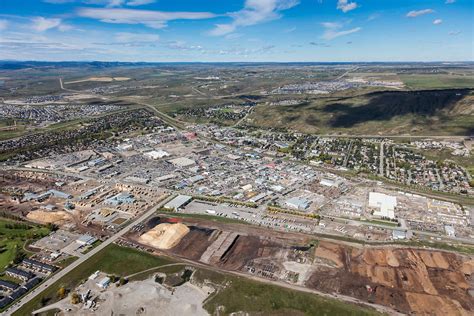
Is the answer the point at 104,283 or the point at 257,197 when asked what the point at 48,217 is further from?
the point at 257,197

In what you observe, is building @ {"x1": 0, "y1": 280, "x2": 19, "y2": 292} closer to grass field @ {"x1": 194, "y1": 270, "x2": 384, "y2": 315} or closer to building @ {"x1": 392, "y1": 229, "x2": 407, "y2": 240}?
grass field @ {"x1": 194, "y1": 270, "x2": 384, "y2": 315}

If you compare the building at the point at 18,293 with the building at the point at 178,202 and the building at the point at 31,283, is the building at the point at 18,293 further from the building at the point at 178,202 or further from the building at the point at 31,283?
the building at the point at 178,202

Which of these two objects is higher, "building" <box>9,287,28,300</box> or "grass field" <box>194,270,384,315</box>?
"building" <box>9,287,28,300</box>

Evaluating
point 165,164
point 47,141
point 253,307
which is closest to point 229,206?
point 253,307

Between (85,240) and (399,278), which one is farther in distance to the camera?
(85,240)

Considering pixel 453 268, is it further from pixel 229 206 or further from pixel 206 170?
pixel 206 170

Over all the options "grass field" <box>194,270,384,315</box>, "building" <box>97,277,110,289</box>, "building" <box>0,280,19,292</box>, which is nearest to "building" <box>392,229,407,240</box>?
"grass field" <box>194,270,384,315</box>

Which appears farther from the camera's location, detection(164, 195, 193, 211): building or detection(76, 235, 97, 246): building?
detection(164, 195, 193, 211): building

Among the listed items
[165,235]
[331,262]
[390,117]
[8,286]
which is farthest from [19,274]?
[390,117]
